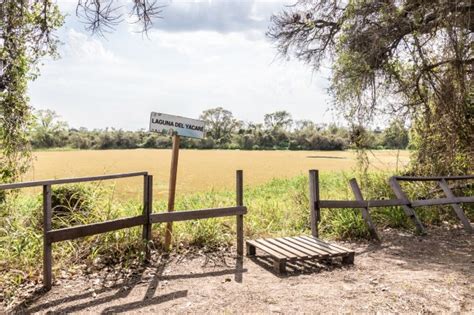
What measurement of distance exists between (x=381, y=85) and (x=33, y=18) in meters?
6.96

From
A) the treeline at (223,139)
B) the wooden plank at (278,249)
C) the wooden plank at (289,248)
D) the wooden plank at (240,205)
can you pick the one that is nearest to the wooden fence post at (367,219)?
the wooden plank at (289,248)

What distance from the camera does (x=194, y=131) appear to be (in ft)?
18.8

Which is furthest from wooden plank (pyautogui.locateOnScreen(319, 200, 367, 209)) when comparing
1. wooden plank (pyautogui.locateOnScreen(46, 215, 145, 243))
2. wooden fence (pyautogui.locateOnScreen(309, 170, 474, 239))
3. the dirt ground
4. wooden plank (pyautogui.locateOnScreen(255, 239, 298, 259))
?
wooden plank (pyautogui.locateOnScreen(46, 215, 145, 243))

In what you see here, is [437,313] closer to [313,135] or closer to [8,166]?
[8,166]

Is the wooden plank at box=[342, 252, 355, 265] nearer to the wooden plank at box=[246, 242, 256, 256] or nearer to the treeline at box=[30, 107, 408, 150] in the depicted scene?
the wooden plank at box=[246, 242, 256, 256]

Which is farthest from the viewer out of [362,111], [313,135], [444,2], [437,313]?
[313,135]

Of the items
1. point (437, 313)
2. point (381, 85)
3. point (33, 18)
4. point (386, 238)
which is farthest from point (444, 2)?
point (33, 18)

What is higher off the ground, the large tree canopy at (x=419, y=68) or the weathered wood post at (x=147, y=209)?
the large tree canopy at (x=419, y=68)

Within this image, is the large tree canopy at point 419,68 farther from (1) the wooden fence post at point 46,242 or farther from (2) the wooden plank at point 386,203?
(1) the wooden fence post at point 46,242

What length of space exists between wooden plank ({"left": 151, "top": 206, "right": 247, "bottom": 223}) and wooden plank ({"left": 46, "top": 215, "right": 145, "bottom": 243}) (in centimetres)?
22

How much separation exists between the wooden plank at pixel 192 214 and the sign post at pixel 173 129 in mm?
471

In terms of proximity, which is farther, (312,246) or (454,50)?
(454,50)

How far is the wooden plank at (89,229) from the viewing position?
4176 millimetres

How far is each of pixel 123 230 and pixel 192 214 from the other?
3.45 ft
